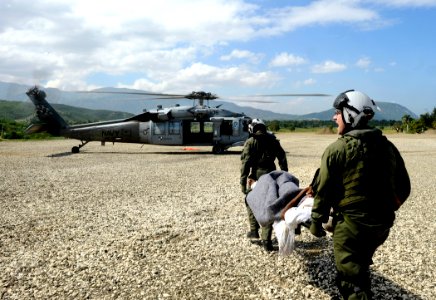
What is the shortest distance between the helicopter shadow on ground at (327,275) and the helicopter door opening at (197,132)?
17.2 m

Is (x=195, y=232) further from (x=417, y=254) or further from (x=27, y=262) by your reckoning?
(x=417, y=254)

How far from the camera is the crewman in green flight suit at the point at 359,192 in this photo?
134 inches

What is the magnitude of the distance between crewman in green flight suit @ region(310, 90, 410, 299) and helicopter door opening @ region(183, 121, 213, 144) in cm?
2005

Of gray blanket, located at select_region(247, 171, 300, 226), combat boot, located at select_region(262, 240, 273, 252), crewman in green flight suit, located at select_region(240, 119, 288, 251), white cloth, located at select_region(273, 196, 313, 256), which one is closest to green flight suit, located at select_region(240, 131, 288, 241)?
crewman in green flight suit, located at select_region(240, 119, 288, 251)

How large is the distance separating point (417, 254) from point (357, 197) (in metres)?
3.70

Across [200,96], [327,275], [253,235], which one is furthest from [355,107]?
[200,96]

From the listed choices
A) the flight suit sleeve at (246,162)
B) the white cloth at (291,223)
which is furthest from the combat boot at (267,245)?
the white cloth at (291,223)

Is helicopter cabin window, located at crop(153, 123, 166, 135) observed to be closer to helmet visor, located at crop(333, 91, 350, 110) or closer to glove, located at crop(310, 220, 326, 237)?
helmet visor, located at crop(333, 91, 350, 110)

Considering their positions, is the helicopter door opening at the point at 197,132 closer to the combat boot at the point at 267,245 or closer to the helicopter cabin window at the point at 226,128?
the helicopter cabin window at the point at 226,128

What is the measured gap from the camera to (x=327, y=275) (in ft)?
17.3

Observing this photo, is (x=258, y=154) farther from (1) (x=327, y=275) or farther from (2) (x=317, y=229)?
(2) (x=317, y=229)

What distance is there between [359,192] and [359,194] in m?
0.02

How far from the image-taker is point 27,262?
18.6 ft

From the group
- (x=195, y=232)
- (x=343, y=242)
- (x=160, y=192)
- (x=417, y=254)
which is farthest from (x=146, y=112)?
(x=343, y=242)
